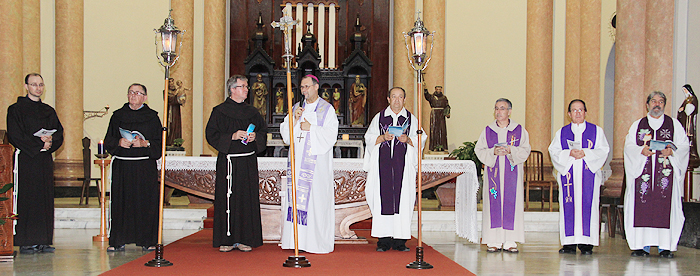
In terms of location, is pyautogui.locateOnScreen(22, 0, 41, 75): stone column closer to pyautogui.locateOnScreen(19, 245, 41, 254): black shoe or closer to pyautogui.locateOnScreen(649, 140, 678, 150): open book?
pyautogui.locateOnScreen(19, 245, 41, 254): black shoe

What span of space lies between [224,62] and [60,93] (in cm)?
394

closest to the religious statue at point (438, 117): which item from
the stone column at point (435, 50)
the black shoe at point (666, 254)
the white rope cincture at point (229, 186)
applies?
the stone column at point (435, 50)

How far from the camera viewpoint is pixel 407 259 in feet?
20.5

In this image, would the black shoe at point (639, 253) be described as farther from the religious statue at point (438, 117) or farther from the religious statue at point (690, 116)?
the religious statue at point (438, 117)

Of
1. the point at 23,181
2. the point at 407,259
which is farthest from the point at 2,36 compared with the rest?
the point at 407,259

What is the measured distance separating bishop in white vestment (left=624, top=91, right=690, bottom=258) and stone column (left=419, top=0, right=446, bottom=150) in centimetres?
660

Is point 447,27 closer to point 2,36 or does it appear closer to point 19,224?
point 2,36

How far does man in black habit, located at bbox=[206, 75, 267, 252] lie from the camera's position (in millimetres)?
6566

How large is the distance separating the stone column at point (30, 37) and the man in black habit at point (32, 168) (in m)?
4.90

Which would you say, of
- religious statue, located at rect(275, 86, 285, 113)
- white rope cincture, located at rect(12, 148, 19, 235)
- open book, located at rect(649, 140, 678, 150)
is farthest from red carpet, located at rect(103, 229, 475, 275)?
religious statue, located at rect(275, 86, 285, 113)

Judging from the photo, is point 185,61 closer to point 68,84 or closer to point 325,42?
point 68,84

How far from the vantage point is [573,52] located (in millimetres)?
14195

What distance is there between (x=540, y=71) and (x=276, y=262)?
8936 millimetres

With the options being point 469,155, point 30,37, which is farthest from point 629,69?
point 30,37
